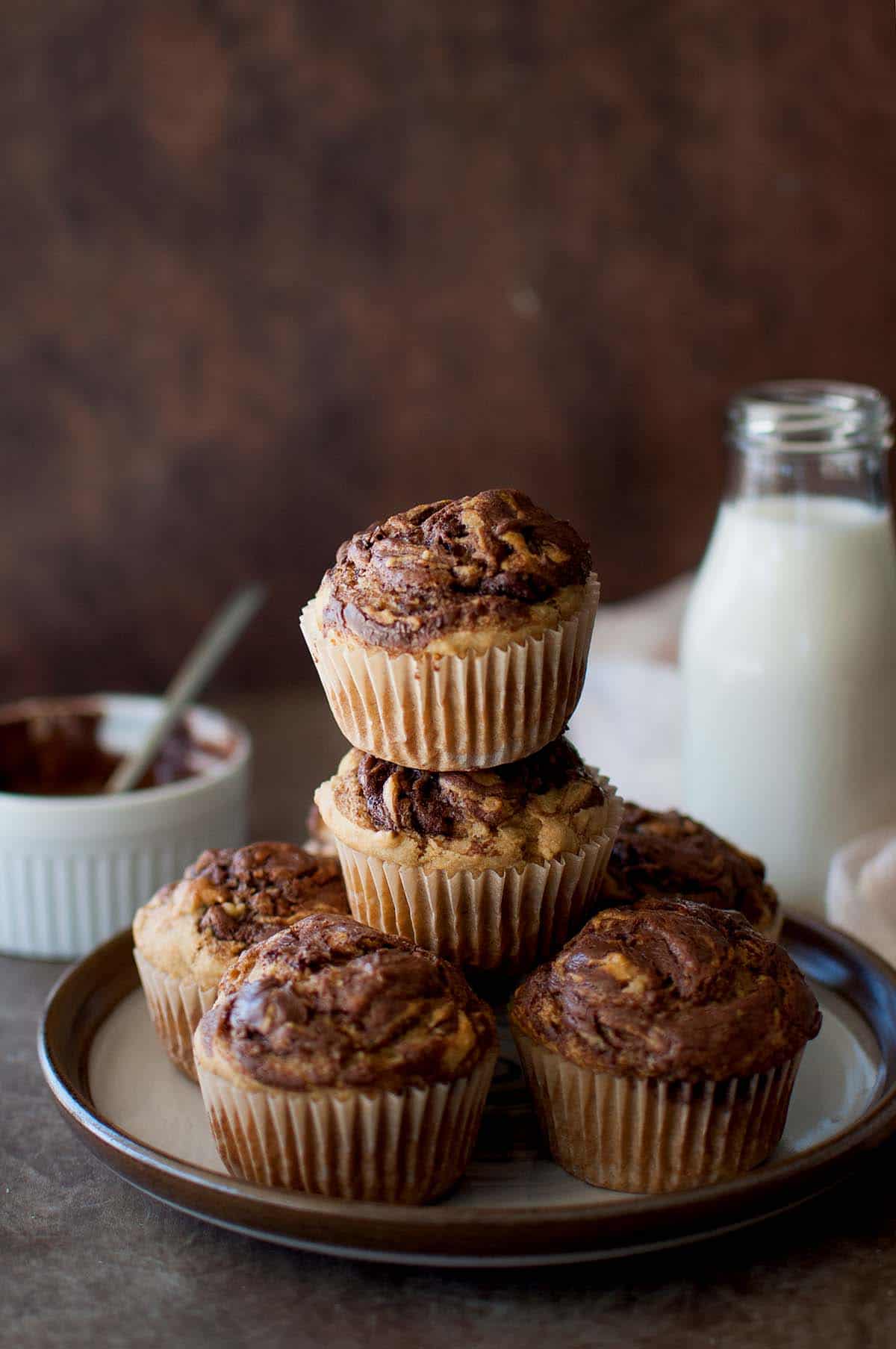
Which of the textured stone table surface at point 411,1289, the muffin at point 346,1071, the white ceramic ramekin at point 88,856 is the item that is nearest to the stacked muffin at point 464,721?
the muffin at point 346,1071

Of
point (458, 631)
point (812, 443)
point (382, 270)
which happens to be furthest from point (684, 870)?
point (382, 270)

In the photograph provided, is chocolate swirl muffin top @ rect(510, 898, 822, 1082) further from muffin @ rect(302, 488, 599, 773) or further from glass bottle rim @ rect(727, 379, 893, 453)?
glass bottle rim @ rect(727, 379, 893, 453)

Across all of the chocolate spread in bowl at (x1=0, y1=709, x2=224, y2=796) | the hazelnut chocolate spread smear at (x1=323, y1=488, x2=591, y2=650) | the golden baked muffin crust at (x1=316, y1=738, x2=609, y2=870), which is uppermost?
the hazelnut chocolate spread smear at (x1=323, y1=488, x2=591, y2=650)

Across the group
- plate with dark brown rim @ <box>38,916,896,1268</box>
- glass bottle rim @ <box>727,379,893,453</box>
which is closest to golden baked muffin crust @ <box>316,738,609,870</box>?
plate with dark brown rim @ <box>38,916,896,1268</box>

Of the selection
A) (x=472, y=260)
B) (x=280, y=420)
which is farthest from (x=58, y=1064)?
(x=472, y=260)

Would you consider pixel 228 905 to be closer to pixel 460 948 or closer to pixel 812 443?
Result: pixel 460 948

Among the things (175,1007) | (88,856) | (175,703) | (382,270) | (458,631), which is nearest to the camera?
(458,631)

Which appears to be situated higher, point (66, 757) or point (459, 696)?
point (459, 696)
